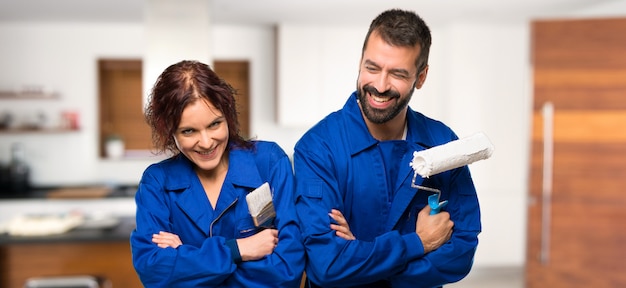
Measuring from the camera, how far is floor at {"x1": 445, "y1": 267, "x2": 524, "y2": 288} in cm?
531

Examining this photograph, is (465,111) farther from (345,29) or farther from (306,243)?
(306,243)

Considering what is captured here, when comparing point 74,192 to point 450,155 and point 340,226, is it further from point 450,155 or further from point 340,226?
point 450,155

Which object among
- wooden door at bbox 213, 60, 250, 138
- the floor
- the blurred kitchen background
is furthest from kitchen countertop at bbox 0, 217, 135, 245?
the floor

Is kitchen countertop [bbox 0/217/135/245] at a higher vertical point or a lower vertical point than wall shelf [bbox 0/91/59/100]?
lower

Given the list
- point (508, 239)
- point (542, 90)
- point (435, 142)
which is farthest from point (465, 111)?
point (435, 142)

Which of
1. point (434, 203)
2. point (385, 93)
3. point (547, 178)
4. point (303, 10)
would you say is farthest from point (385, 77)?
point (303, 10)

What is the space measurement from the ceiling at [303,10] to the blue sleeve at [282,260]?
3.11 metres

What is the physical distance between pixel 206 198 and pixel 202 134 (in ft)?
0.66

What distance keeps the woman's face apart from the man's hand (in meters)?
0.51

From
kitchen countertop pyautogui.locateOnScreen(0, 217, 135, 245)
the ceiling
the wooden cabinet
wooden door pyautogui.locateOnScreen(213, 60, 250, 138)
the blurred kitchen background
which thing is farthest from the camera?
wooden door pyautogui.locateOnScreen(213, 60, 250, 138)

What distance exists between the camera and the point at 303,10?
472cm

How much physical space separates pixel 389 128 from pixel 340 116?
13 centimetres

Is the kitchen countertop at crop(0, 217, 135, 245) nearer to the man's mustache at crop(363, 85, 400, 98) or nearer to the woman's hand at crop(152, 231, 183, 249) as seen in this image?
the woman's hand at crop(152, 231, 183, 249)

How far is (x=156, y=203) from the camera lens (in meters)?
1.42
